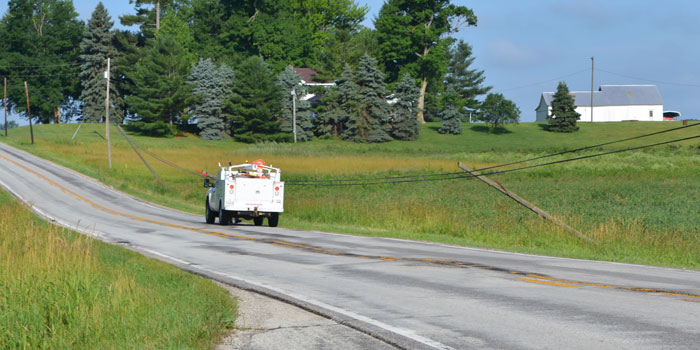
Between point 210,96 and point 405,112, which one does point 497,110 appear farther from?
point 210,96

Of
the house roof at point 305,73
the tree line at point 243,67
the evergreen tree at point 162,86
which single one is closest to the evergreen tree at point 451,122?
the tree line at point 243,67

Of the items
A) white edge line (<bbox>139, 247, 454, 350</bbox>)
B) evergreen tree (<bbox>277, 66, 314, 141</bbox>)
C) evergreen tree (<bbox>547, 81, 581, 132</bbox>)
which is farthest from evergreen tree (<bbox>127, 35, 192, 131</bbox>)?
white edge line (<bbox>139, 247, 454, 350</bbox>)

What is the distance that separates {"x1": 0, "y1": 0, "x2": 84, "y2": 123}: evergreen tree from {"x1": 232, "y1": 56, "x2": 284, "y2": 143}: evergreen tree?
110 ft

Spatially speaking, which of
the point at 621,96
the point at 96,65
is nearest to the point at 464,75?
the point at 621,96

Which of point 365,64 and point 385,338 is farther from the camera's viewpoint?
point 365,64

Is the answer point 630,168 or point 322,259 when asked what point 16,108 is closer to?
point 630,168

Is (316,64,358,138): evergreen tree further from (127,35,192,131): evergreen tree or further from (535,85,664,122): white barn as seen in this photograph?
(535,85,664,122): white barn

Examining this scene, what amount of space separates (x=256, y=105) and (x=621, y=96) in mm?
68419

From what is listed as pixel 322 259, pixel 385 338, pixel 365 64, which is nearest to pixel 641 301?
pixel 385 338

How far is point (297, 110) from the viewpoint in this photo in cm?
9519

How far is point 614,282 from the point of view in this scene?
1201cm

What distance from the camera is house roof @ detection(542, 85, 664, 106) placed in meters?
125

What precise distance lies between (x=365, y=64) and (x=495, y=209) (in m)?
67.2

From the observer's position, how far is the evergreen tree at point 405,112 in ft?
308
